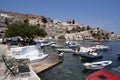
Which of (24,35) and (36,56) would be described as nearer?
(36,56)

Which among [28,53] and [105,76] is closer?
[105,76]

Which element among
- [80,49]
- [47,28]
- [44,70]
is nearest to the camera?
[44,70]

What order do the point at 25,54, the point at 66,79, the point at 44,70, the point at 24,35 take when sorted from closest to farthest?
the point at 66,79 → the point at 44,70 → the point at 25,54 → the point at 24,35

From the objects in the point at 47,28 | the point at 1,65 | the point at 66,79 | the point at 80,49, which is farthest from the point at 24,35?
the point at 47,28

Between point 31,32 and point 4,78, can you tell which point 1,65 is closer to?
point 4,78

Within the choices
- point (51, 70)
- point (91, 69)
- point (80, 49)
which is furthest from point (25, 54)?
point (80, 49)

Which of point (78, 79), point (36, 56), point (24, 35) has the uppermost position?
point (24, 35)

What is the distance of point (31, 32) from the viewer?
53406mm

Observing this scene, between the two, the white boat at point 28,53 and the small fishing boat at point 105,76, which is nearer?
the small fishing boat at point 105,76

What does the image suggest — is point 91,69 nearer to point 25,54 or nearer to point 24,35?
point 25,54

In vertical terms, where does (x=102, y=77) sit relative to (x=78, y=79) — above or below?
above

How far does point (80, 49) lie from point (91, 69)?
2742 cm

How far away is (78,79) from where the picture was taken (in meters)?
27.4

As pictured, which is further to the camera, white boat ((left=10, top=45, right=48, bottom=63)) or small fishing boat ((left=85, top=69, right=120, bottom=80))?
white boat ((left=10, top=45, right=48, bottom=63))
